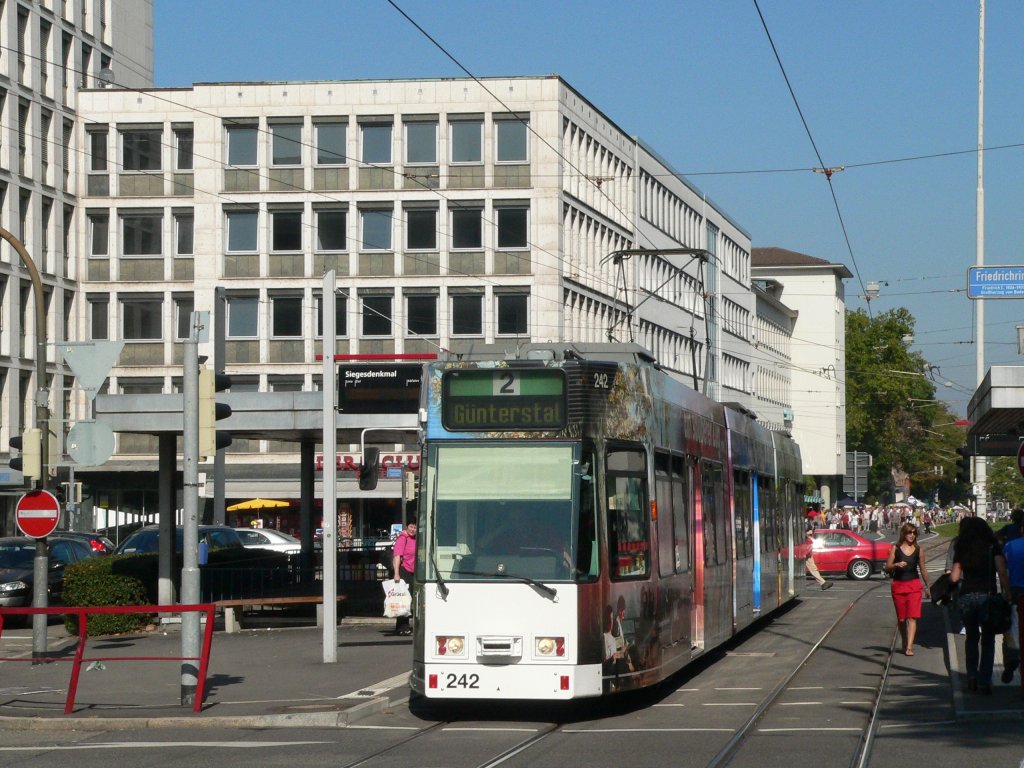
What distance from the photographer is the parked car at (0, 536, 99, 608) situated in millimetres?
30266

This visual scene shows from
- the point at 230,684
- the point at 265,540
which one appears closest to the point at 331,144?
the point at 265,540

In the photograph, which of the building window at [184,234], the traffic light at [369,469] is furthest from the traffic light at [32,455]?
the building window at [184,234]

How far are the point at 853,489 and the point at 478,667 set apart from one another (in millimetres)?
44208

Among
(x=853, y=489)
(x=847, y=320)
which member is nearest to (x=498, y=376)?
(x=853, y=489)

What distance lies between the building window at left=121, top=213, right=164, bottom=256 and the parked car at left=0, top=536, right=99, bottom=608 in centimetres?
3432

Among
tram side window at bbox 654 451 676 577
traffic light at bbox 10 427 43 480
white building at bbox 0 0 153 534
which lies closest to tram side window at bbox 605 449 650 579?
tram side window at bbox 654 451 676 577

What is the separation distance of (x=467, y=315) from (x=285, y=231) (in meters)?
7.86

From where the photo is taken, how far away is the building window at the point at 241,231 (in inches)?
2596

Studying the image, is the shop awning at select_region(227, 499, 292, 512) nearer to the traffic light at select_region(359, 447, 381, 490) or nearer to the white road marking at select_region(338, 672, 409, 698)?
the white road marking at select_region(338, 672, 409, 698)

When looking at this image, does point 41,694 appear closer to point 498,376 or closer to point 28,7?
point 498,376

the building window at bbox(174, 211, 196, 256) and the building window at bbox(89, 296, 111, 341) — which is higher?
the building window at bbox(174, 211, 196, 256)

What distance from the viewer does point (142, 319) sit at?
67.1 metres

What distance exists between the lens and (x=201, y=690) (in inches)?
608

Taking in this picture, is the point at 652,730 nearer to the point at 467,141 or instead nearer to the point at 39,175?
the point at 467,141
